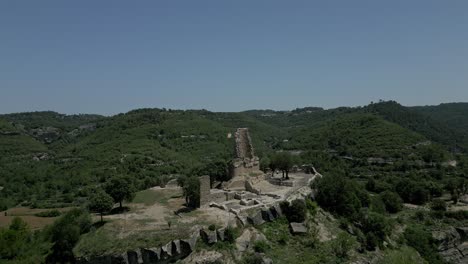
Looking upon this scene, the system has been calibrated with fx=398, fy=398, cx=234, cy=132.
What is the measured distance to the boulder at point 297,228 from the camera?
135 feet

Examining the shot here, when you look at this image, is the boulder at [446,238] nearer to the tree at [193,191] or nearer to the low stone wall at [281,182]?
the low stone wall at [281,182]

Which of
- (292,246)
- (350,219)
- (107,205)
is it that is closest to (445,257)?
A: (350,219)

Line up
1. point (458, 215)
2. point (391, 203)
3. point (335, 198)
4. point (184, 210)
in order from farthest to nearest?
point (391, 203) < point (458, 215) < point (335, 198) < point (184, 210)

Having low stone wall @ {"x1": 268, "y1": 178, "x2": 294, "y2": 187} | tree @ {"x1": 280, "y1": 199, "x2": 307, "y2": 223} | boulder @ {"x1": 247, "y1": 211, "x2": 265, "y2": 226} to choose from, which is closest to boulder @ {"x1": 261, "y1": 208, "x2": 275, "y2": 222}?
boulder @ {"x1": 247, "y1": 211, "x2": 265, "y2": 226}

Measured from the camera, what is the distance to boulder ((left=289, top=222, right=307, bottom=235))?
41.0 metres

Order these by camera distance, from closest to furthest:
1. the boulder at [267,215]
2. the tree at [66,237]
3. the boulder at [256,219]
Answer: the tree at [66,237] < the boulder at [256,219] < the boulder at [267,215]

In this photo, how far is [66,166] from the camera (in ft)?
362

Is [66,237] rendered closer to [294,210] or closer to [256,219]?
[256,219]

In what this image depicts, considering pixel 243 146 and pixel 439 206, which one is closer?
pixel 243 146

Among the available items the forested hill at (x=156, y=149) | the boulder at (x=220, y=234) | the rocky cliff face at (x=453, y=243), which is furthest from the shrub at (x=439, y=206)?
the boulder at (x=220, y=234)

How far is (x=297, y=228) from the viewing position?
4125cm

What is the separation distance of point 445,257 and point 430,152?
2106 inches

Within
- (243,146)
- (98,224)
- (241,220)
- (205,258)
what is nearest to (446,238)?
(243,146)

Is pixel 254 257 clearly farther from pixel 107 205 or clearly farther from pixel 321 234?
pixel 107 205
